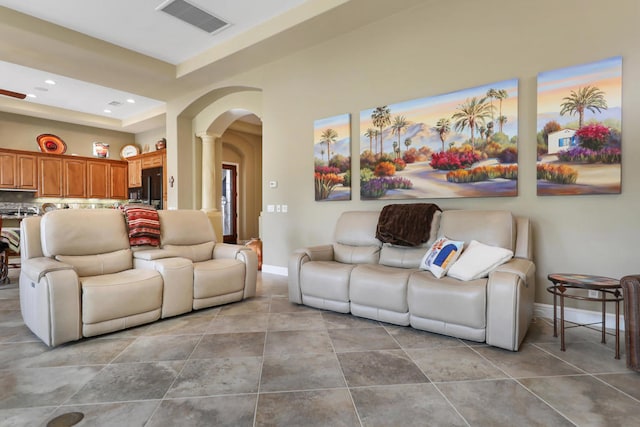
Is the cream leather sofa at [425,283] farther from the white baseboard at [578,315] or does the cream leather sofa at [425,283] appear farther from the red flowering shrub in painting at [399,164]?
the red flowering shrub in painting at [399,164]

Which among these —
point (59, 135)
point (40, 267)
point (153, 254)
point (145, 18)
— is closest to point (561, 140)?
point (153, 254)

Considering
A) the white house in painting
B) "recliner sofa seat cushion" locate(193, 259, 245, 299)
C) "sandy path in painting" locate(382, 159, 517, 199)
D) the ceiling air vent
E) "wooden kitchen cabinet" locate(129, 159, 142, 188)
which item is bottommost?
"recliner sofa seat cushion" locate(193, 259, 245, 299)

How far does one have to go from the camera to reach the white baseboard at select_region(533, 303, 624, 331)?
2734 millimetres

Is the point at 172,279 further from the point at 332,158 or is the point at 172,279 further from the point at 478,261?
the point at 478,261

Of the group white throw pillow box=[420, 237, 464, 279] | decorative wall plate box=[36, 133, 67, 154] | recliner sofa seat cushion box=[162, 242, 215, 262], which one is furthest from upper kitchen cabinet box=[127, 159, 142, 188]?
white throw pillow box=[420, 237, 464, 279]

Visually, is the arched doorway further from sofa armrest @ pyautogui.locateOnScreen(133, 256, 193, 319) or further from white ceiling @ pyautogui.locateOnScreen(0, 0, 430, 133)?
sofa armrest @ pyautogui.locateOnScreen(133, 256, 193, 319)

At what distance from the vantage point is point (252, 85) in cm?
532

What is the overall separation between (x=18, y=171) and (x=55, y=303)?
6851mm

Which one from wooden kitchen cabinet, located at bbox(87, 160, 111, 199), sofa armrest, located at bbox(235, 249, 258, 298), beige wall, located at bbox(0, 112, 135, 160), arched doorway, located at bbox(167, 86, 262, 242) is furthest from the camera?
wooden kitchen cabinet, located at bbox(87, 160, 111, 199)

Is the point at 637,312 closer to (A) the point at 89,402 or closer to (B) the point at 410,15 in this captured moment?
(A) the point at 89,402

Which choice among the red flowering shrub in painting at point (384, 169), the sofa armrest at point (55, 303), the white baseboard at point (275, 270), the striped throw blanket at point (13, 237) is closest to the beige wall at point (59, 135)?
the striped throw blanket at point (13, 237)

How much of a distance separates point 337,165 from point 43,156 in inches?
286

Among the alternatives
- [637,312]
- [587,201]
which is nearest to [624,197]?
[587,201]

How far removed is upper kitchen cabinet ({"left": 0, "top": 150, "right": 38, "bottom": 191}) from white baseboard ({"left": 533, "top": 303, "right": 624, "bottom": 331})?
9538mm
